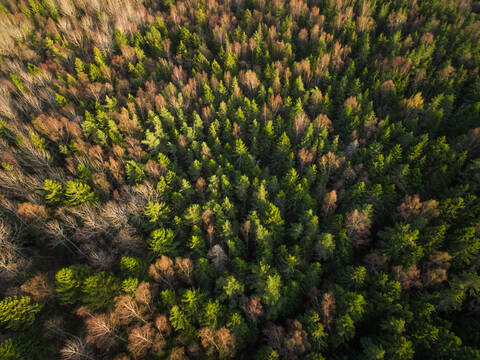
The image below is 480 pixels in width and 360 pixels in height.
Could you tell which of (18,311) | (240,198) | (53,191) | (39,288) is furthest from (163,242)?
(53,191)

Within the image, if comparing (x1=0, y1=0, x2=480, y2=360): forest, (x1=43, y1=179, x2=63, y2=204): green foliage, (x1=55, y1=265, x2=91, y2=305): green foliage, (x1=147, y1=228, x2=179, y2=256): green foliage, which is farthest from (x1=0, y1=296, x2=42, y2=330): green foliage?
(x1=43, y1=179, x2=63, y2=204): green foliage

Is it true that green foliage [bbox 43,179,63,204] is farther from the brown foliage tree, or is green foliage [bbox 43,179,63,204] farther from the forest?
the brown foliage tree

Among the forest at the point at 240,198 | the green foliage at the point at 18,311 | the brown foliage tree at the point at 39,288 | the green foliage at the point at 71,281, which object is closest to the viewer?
the green foliage at the point at 18,311

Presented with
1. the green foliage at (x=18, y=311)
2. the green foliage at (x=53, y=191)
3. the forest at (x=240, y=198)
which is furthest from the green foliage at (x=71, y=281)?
the green foliage at (x=53, y=191)

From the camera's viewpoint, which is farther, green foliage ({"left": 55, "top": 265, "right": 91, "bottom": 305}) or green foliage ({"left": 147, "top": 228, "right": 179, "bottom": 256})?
green foliage ({"left": 147, "top": 228, "right": 179, "bottom": 256})

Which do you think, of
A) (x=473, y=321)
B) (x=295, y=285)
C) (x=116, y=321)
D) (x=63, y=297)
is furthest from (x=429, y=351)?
(x=63, y=297)

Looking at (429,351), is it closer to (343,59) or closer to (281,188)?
(281,188)

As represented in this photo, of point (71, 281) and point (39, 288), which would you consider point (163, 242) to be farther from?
point (39, 288)

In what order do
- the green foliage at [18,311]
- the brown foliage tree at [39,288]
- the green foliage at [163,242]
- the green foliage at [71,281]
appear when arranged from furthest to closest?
1. the green foliage at [163,242]
2. the brown foliage tree at [39,288]
3. the green foliage at [71,281]
4. the green foliage at [18,311]

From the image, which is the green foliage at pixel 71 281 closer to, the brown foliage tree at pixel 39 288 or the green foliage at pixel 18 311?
the brown foliage tree at pixel 39 288
